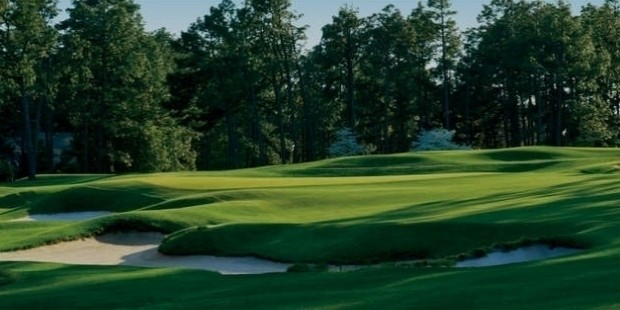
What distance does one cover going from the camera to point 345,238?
22.9 m

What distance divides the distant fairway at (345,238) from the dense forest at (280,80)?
36985 mm

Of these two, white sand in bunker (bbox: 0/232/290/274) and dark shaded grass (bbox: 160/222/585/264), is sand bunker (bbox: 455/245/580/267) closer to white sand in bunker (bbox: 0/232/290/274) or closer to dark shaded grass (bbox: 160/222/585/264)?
dark shaded grass (bbox: 160/222/585/264)

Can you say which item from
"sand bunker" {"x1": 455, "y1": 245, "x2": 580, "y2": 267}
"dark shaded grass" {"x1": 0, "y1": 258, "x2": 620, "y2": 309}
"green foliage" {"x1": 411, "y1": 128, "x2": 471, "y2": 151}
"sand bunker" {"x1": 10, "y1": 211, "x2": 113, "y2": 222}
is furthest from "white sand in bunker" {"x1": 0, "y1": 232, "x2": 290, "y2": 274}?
"green foliage" {"x1": 411, "y1": 128, "x2": 471, "y2": 151}

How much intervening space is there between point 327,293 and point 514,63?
83553mm

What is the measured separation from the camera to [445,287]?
13562 mm

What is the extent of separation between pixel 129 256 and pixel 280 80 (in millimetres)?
68367

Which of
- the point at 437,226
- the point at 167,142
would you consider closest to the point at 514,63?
the point at 167,142

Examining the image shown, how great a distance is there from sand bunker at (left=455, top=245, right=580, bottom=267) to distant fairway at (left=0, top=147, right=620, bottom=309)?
271 millimetres

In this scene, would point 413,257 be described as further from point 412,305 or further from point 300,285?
point 412,305

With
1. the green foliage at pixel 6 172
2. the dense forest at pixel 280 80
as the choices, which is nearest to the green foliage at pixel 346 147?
the dense forest at pixel 280 80

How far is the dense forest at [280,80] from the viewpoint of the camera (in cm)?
8044

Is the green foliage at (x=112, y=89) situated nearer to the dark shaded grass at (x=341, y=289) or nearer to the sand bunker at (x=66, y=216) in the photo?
the sand bunker at (x=66, y=216)

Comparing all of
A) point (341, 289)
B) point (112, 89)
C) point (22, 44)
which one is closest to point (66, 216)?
point (341, 289)

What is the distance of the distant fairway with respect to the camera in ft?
44.7
